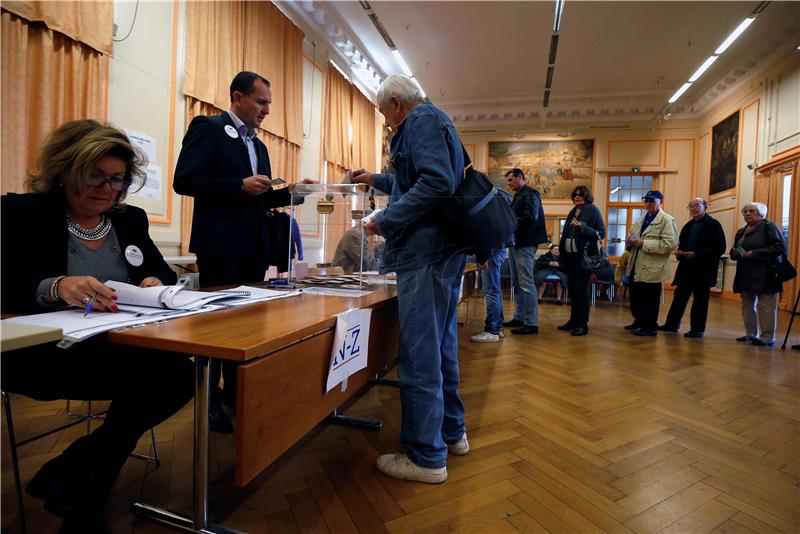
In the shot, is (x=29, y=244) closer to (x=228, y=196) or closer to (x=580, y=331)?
(x=228, y=196)

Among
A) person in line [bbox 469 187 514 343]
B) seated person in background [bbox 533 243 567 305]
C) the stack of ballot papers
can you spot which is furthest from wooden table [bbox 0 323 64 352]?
seated person in background [bbox 533 243 567 305]

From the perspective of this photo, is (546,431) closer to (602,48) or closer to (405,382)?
(405,382)

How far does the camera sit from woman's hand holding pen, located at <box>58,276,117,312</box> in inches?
38.7

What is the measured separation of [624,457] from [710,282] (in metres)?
3.51

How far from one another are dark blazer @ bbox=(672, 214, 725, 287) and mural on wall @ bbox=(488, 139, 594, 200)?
19.9 ft

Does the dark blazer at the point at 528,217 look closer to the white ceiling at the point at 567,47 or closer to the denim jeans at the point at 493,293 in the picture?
the denim jeans at the point at 493,293

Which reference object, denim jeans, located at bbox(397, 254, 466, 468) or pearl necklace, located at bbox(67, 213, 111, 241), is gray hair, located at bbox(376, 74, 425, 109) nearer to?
denim jeans, located at bbox(397, 254, 466, 468)

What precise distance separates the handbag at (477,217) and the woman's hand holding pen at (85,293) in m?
0.97

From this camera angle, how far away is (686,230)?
469 centimetres

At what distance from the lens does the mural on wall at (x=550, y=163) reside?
10.4 m

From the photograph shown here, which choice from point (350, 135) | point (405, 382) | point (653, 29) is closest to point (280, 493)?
point (405, 382)

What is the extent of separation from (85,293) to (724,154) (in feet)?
36.1

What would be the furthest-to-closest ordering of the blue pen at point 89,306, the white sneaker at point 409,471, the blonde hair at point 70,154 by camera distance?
the white sneaker at point 409,471
the blonde hair at point 70,154
the blue pen at point 89,306

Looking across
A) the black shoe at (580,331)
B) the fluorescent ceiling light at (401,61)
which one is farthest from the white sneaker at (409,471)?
the fluorescent ceiling light at (401,61)
